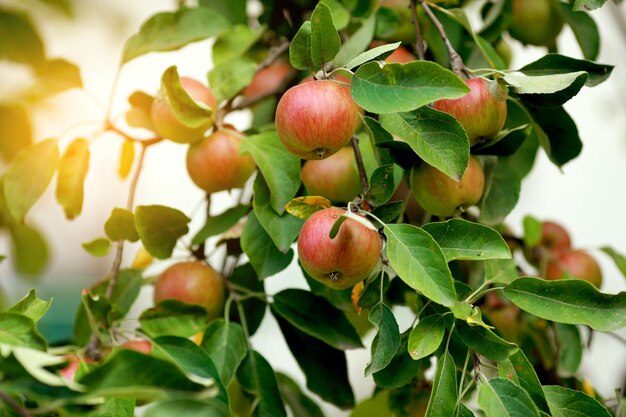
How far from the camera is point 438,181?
58 centimetres

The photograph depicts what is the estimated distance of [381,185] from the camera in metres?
0.54

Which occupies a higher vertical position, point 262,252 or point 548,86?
point 548,86

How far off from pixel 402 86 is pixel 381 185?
0.07m

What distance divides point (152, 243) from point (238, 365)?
13 centimetres

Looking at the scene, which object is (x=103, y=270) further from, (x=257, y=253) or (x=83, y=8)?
(x=257, y=253)

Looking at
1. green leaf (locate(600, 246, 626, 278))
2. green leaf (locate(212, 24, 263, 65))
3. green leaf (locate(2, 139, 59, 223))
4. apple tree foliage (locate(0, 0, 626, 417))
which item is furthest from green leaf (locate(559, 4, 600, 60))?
green leaf (locate(2, 139, 59, 223))

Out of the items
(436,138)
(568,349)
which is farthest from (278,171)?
(568,349)

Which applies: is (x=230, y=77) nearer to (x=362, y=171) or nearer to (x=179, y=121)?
(x=179, y=121)

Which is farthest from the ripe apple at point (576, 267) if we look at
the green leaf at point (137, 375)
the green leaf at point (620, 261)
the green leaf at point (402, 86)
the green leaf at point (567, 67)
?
the green leaf at point (137, 375)

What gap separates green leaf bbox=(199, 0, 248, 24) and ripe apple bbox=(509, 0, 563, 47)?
0.29m

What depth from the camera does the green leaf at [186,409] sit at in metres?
0.43

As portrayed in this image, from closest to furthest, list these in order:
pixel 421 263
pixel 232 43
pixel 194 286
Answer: pixel 421 263
pixel 194 286
pixel 232 43

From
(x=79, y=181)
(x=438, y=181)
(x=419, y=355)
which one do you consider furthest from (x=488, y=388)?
(x=79, y=181)

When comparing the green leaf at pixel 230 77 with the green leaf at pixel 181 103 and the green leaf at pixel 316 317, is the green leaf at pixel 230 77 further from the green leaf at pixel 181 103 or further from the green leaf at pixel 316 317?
the green leaf at pixel 316 317
